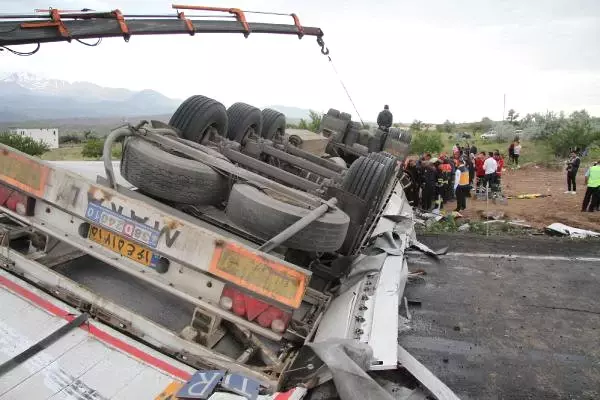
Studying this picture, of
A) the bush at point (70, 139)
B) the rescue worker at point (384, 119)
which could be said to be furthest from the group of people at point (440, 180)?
the bush at point (70, 139)

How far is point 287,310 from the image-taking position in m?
2.40

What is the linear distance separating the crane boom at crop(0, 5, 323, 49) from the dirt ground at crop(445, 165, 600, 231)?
6.88 metres

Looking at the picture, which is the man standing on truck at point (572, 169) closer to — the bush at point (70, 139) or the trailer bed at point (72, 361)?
the trailer bed at point (72, 361)

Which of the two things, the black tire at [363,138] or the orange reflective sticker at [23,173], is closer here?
the orange reflective sticker at [23,173]

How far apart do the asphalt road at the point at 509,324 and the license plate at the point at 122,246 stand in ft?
6.72

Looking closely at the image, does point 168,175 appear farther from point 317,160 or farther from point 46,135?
point 46,135

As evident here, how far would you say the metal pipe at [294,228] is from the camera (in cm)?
249

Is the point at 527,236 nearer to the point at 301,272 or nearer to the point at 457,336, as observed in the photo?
the point at 457,336

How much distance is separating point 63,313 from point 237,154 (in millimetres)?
1949

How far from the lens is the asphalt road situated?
3303 mm

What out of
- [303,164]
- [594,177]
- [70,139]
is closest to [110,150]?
[303,164]

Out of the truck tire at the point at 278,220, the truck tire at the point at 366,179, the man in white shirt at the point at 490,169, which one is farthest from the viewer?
the man in white shirt at the point at 490,169

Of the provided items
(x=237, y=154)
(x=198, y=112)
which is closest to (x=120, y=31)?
(x=198, y=112)

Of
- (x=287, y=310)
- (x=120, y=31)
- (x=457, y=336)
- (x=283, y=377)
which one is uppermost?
(x=120, y=31)
